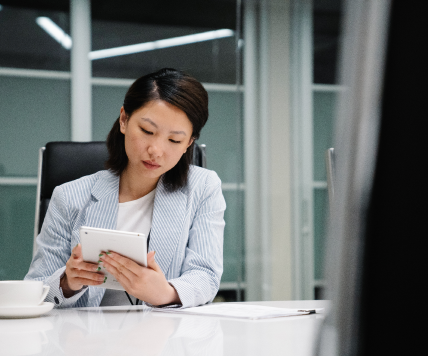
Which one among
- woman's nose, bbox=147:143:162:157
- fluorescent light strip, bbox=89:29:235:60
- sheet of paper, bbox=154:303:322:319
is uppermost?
fluorescent light strip, bbox=89:29:235:60

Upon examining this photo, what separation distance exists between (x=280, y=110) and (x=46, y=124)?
1.59m

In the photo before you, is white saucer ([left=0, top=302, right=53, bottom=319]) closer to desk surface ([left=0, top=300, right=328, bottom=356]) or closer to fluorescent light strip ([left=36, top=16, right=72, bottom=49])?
desk surface ([left=0, top=300, right=328, bottom=356])

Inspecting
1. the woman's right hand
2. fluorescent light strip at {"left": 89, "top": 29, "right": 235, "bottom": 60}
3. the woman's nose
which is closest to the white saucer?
the woman's right hand

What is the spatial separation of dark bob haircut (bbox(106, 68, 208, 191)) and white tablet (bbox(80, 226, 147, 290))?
0.48 meters

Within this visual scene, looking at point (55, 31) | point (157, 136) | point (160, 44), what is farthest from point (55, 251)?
point (160, 44)

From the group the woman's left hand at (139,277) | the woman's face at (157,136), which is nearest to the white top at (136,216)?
the woman's face at (157,136)

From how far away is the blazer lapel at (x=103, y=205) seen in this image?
53.0 inches

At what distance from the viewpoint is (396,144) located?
187mm

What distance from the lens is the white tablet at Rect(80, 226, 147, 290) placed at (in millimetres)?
923

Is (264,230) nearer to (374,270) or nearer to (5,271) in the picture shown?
(5,271)

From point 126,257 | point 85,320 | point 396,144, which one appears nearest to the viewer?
point 396,144

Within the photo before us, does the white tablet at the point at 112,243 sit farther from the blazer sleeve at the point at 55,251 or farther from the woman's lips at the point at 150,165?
the woman's lips at the point at 150,165

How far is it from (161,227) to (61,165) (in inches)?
17.9

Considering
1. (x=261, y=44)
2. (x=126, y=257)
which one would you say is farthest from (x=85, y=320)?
(x=261, y=44)
